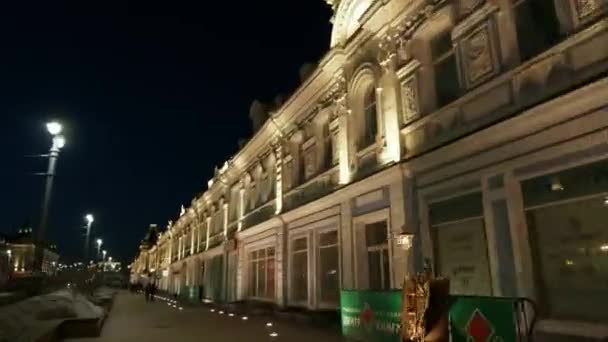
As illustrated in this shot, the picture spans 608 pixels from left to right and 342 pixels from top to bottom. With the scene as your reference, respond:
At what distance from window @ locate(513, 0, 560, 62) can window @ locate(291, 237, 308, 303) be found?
11071 millimetres

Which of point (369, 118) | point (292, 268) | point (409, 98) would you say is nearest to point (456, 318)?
point (409, 98)

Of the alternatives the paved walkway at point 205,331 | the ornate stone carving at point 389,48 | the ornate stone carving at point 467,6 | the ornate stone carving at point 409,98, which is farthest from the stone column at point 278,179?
the ornate stone carving at point 467,6

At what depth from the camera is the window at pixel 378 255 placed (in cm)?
1233

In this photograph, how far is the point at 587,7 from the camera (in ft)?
23.8

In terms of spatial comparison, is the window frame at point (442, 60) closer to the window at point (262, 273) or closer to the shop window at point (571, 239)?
the shop window at point (571, 239)

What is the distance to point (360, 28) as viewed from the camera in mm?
13703

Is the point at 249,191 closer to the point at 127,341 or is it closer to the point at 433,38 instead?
the point at 127,341

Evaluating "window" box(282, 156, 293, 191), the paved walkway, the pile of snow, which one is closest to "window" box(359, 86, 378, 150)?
the paved walkway

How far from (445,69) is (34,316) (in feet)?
38.0

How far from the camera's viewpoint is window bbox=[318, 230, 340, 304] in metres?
15.0

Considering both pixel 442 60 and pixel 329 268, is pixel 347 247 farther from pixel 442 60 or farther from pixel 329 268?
pixel 442 60

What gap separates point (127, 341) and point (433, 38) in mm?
11111

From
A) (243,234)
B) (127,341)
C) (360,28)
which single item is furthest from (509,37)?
(243,234)

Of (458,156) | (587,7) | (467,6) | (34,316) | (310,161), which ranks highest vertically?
(467,6)
